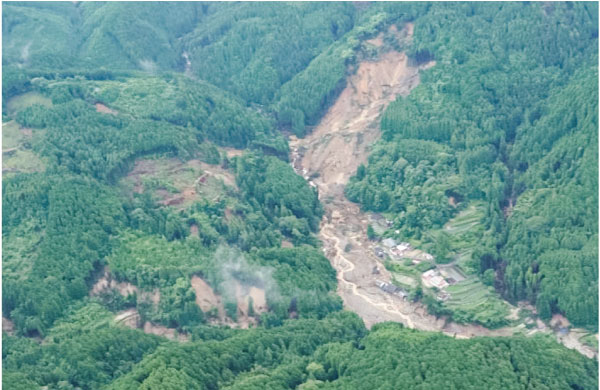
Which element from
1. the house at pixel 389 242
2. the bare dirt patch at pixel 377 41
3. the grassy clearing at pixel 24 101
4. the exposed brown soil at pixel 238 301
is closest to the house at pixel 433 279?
the house at pixel 389 242

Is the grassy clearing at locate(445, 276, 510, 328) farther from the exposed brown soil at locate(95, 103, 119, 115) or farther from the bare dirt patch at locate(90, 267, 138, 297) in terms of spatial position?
the exposed brown soil at locate(95, 103, 119, 115)

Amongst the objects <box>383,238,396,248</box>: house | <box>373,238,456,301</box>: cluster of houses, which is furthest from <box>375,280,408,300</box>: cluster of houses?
<box>383,238,396,248</box>: house

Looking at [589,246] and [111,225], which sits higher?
[589,246]

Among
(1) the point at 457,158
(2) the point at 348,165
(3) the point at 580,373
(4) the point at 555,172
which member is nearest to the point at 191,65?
(2) the point at 348,165

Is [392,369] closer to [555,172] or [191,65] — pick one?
[555,172]

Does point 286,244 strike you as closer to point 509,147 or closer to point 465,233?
point 465,233
